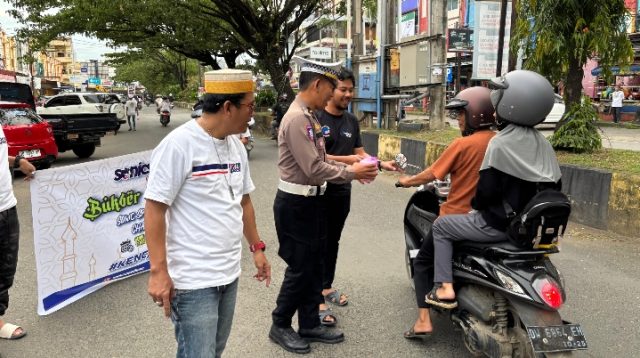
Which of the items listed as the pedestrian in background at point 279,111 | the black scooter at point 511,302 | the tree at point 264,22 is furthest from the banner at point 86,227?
the tree at point 264,22

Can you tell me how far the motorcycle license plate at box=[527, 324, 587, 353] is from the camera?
2.46m

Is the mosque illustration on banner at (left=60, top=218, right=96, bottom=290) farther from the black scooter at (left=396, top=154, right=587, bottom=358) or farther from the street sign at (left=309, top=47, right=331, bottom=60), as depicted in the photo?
the street sign at (left=309, top=47, right=331, bottom=60)

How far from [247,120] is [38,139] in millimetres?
9224

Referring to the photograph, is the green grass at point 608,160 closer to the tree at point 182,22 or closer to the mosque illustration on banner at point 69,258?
the mosque illustration on banner at point 69,258

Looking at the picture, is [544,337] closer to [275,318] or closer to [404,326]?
[404,326]

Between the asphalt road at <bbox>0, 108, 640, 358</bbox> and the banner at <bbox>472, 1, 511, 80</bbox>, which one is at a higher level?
the banner at <bbox>472, 1, 511, 80</bbox>

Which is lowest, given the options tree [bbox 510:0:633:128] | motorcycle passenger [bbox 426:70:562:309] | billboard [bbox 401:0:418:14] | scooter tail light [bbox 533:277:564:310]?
scooter tail light [bbox 533:277:564:310]

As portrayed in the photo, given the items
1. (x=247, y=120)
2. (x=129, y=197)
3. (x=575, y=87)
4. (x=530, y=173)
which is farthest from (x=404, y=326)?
(x=575, y=87)

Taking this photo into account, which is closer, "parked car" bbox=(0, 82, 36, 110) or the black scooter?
the black scooter

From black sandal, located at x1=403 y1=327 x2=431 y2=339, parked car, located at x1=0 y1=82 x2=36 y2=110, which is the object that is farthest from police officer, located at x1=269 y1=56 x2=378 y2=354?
parked car, located at x1=0 y1=82 x2=36 y2=110

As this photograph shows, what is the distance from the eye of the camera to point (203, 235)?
2121 mm

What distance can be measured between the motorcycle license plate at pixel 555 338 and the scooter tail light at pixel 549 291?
0.38 ft

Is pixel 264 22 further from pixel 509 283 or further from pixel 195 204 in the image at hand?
pixel 195 204

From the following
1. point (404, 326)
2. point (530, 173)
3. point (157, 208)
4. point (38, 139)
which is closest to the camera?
point (157, 208)
